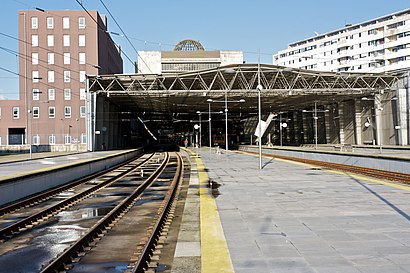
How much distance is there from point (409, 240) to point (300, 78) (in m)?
52.1

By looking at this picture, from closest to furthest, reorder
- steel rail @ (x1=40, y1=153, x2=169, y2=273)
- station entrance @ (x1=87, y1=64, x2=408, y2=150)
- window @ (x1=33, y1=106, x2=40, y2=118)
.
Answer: steel rail @ (x1=40, y1=153, x2=169, y2=273) < station entrance @ (x1=87, y1=64, x2=408, y2=150) < window @ (x1=33, y1=106, x2=40, y2=118)

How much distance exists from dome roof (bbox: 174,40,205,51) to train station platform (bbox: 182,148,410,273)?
10503 centimetres

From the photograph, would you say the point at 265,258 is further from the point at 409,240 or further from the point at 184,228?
the point at 184,228

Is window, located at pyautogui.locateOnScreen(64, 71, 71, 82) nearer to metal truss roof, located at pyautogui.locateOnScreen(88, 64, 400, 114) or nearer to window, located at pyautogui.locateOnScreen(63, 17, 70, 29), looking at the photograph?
window, located at pyautogui.locateOnScreen(63, 17, 70, 29)

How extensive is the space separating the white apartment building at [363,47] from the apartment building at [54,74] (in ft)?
126

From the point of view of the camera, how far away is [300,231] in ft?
27.3


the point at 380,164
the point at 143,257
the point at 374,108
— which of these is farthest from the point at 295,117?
the point at 143,257

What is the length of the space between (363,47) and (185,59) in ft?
142

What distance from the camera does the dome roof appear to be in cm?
11667

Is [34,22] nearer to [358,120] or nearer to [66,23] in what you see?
[66,23]

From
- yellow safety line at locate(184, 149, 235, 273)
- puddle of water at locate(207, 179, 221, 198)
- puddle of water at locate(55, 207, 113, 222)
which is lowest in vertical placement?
puddle of water at locate(55, 207, 113, 222)

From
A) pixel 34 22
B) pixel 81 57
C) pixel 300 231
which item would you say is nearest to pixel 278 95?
pixel 81 57

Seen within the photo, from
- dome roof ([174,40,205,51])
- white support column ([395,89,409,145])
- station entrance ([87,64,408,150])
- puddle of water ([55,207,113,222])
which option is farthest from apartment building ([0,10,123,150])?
puddle of water ([55,207,113,222])

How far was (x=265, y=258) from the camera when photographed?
6.47m
